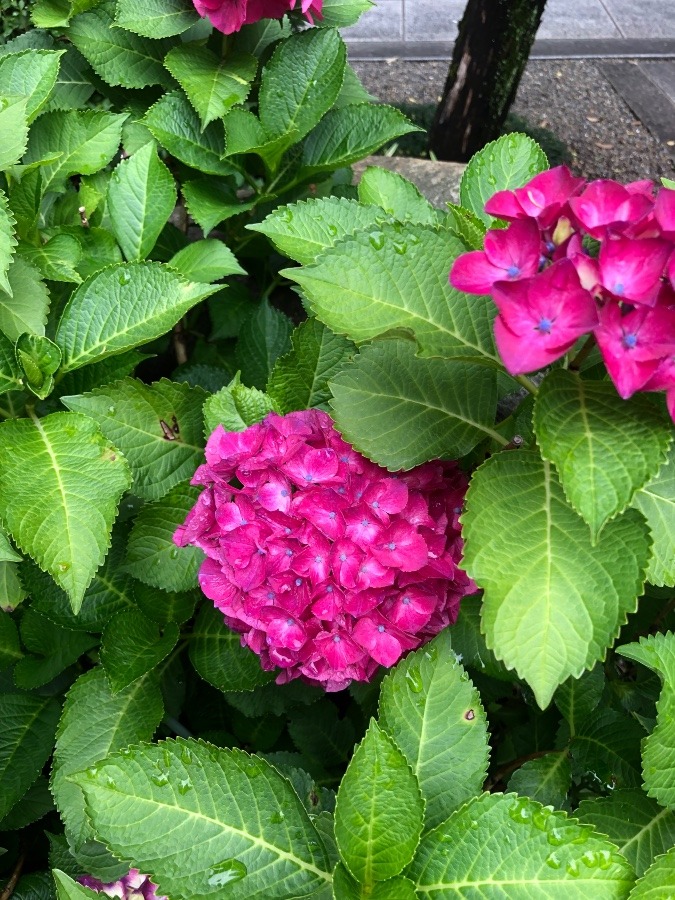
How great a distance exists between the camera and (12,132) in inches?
42.4

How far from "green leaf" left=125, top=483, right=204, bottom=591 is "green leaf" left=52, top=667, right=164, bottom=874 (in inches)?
7.4

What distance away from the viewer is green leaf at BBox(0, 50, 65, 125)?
1.27 m

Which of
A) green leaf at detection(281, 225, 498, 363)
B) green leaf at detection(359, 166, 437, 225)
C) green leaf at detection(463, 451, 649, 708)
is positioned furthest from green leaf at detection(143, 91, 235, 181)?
green leaf at detection(463, 451, 649, 708)

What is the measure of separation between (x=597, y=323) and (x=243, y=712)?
33.7 inches

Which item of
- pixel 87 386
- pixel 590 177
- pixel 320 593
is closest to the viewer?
pixel 320 593

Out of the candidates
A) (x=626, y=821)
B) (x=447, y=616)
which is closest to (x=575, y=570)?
(x=447, y=616)

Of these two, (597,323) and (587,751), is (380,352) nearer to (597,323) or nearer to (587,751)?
(597,323)

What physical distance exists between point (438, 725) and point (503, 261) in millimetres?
498

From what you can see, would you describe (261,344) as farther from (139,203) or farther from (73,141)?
(73,141)

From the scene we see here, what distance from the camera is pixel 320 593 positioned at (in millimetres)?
881

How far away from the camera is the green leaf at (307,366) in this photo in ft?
3.56

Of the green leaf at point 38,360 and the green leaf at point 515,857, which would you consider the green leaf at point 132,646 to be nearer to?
the green leaf at point 38,360

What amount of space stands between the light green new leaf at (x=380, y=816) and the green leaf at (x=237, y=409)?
0.42 m

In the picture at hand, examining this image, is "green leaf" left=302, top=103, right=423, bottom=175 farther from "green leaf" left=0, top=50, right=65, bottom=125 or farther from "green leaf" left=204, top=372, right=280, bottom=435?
"green leaf" left=204, top=372, right=280, bottom=435
